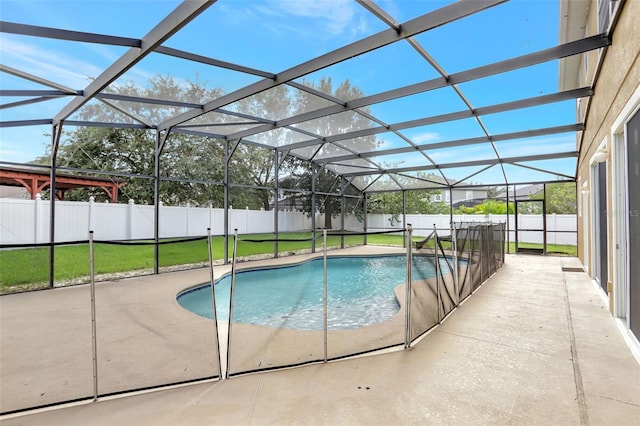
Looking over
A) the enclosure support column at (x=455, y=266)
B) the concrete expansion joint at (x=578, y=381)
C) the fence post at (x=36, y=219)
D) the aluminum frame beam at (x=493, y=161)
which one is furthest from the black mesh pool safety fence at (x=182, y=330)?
the aluminum frame beam at (x=493, y=161)

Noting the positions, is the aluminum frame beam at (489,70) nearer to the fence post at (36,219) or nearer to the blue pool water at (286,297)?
the blue pool water at (286,297)

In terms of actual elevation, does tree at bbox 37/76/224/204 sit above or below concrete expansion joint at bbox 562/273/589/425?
above

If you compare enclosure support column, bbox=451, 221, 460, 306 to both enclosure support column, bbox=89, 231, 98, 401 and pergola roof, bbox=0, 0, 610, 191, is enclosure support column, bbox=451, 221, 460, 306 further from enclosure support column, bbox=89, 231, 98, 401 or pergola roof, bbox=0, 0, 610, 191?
enclosure support column, bbox=89, 231, 98, 401

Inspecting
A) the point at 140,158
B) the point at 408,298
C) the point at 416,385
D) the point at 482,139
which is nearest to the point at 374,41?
the point at 408,298

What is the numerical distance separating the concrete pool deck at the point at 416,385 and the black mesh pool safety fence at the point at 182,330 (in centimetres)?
4

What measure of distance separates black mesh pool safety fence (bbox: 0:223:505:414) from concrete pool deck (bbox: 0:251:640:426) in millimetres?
40

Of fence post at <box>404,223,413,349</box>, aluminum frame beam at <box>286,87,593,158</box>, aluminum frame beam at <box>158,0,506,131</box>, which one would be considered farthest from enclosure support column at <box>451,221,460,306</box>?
aluminum frame beam at <box>158,0,506,131</box>

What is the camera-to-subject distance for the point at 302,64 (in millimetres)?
4484

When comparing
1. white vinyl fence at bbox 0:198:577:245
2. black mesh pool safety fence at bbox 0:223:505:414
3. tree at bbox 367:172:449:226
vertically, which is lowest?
black mesh pool safety fence at bbox 0:223:505:414

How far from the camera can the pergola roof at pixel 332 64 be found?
136 inches

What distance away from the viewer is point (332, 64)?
14.0ft

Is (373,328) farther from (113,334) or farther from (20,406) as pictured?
(20,406)

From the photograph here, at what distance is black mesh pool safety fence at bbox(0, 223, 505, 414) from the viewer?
8.63ft

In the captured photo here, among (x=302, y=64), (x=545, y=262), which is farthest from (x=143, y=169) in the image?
(x=545, y=262)
